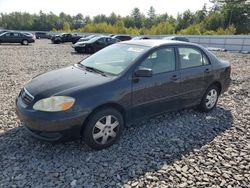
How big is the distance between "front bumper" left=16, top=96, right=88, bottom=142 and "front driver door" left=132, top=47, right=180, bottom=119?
100 cm

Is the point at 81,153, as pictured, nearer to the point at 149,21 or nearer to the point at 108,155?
the point at 108,155

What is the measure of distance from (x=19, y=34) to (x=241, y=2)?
4592 cm

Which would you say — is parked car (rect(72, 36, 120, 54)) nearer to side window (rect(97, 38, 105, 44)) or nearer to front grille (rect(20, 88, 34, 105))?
side window (rect(97, 38, 105, 44))

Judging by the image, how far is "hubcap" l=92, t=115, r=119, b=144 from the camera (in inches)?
144

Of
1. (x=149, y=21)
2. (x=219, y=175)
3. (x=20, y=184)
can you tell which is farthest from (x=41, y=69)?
(x=149, y=21)

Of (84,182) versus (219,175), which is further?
(219,175)

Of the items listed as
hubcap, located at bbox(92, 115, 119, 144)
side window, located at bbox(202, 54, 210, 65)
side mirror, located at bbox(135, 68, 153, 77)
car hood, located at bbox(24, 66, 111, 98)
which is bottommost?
hubcap, located at bbox(92, 115, 119, 144)

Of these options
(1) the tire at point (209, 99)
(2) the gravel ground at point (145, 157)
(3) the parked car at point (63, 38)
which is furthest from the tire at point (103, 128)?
Result: (3) the parked car at point (63, 38)

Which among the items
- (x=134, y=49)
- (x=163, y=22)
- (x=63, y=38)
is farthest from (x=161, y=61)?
(x=163, y=22)

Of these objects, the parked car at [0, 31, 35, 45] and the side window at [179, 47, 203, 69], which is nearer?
the side window at [179, 47, 203, 69]

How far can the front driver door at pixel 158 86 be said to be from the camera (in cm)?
402

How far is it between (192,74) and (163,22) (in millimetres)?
59769

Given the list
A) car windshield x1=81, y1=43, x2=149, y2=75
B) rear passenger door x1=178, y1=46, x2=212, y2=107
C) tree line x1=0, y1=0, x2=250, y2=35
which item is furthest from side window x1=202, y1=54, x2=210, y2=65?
tree line x1=0, y1=0, x2=250, y2=35

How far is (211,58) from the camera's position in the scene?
5312 mm
